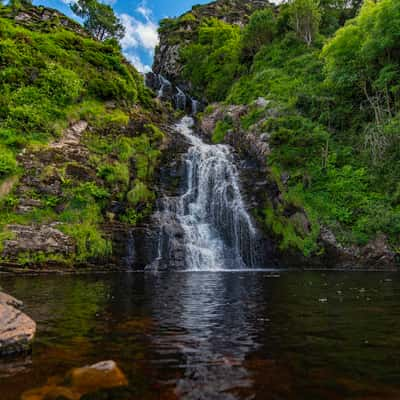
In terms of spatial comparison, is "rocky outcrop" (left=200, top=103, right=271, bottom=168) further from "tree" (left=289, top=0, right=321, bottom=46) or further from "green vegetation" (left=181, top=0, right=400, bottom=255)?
"tree" (left=289, top=0, right=321, bottom=46)

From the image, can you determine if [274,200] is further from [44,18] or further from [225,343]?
[44,18]

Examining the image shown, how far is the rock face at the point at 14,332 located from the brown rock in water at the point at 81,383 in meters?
1.34

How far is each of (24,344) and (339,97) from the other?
28641 mm

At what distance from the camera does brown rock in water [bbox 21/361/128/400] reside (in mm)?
3635

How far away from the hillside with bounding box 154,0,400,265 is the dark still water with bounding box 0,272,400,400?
9730 millimetres

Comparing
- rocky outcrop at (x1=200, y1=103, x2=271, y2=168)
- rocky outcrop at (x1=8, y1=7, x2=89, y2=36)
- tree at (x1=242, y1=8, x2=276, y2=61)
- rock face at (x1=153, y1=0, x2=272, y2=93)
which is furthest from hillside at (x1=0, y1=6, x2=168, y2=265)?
rock face at (x1=153, y1=0, x2=272, y2=93)

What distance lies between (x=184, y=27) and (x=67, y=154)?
52.3 meters

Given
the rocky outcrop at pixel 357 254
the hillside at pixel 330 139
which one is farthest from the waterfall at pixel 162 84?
the rocky outcrop at pixel 357 254

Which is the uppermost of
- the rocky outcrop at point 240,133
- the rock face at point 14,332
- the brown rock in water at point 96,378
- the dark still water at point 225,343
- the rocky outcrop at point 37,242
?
the rocky outcrop at point 240,133

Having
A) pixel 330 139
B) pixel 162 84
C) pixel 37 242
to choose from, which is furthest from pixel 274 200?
pixel 162 84

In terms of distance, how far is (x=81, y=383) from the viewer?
12.3 ft

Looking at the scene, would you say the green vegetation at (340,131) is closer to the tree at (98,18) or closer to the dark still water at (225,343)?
the dark still water at (225,343)

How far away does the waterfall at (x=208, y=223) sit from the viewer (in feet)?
66.5

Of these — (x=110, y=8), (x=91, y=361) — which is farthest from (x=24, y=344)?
(x=110, y=8)
